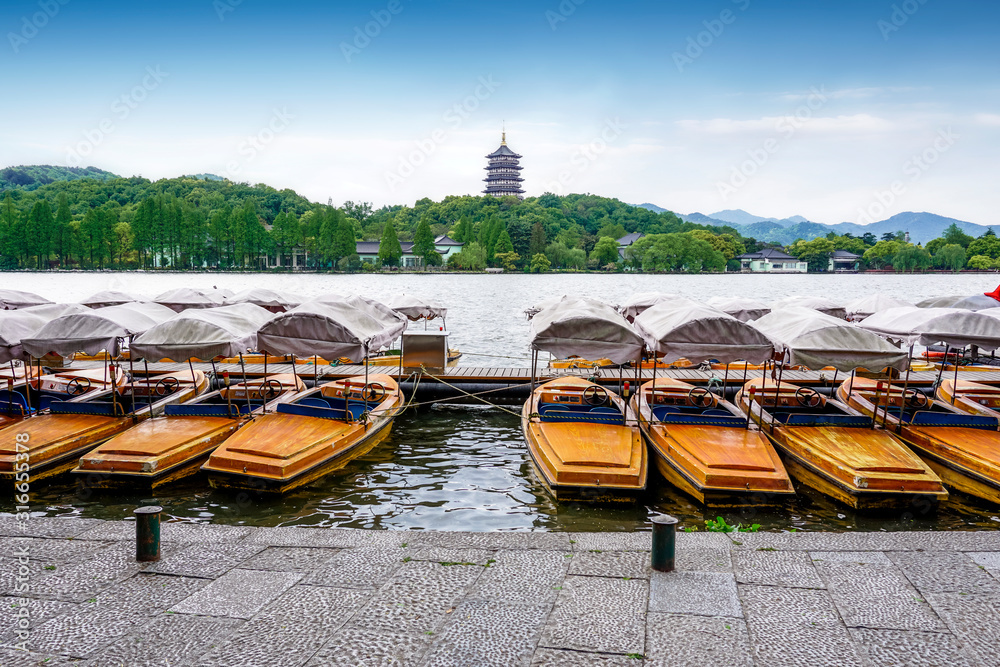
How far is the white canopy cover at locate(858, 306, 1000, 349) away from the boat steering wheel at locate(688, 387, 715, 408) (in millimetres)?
3539

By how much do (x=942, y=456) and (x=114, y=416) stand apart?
15230 mm

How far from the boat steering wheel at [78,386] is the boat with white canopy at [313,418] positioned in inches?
186

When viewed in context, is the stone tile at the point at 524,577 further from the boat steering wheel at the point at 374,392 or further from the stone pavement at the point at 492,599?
the boat steering wheel at the point at 374,392

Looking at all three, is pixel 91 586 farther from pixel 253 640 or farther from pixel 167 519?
pixel 167 519

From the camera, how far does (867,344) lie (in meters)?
10.5

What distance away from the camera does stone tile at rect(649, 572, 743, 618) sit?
5.52m

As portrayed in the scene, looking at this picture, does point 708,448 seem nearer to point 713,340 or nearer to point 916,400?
point 713,340

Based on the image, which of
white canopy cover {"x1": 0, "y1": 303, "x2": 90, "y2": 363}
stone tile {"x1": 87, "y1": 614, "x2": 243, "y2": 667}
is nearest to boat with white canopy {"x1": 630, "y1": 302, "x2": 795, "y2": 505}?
stone tile {"x1": 87, "y1": 614, "x2": 243, "y2": 667}

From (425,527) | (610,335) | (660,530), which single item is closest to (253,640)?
(660,530)

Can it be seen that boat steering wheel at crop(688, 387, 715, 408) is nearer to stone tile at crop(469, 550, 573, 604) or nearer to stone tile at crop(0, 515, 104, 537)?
stone tile at crop(469, 550, 573, 604)

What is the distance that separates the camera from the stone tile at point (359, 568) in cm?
610

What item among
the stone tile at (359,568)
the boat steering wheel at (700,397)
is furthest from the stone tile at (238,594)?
the boat steering wheel at (700,397)

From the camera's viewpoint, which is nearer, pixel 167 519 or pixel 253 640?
pixel 253 640

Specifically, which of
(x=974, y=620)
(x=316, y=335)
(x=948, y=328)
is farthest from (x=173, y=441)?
(x=948, y=328)
